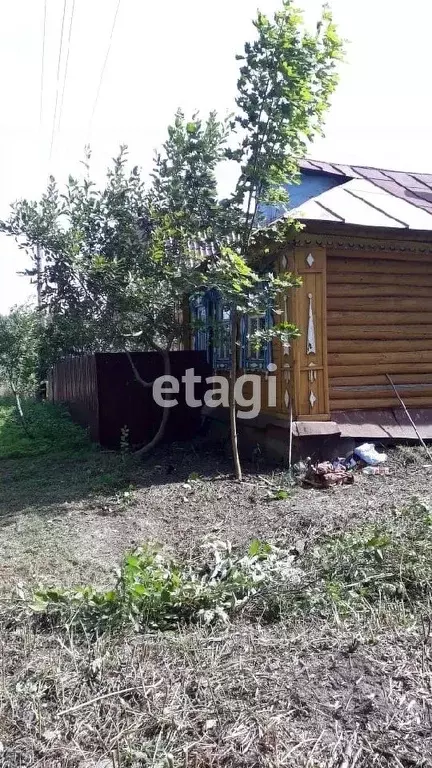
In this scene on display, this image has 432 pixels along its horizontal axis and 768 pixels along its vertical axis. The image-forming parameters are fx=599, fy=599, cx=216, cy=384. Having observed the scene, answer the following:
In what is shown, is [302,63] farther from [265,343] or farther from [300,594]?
[300,594]

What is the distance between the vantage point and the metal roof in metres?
6.59

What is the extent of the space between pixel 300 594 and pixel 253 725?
41.1 inches

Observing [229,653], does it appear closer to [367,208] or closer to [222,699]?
[222,699]

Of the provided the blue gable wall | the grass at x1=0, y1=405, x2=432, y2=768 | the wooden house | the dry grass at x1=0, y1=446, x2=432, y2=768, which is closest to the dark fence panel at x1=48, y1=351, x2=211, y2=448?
the wooden house

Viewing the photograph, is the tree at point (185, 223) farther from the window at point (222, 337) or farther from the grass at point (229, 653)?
the grass at point (229, 653)

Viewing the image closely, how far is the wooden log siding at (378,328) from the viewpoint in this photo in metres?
7.05

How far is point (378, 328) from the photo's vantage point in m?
7.28

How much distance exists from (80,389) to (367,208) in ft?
20.3

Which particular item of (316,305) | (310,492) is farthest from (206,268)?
(310,492)

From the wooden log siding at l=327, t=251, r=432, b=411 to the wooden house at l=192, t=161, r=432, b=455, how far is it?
0.01 m

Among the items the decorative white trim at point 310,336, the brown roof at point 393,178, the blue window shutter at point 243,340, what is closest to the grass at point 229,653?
the decorative white trim at point 310,336

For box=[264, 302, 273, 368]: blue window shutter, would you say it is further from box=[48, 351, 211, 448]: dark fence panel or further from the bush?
the bush

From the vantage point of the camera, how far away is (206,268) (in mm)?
6961

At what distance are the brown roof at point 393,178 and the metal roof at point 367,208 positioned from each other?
0.06 metres
